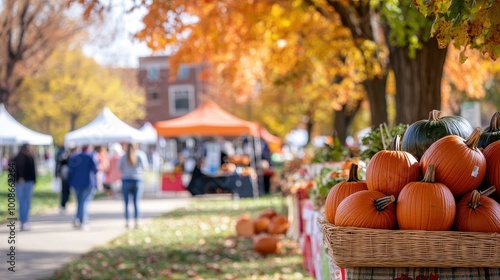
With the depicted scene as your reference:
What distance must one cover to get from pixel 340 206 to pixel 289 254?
28.6 ft

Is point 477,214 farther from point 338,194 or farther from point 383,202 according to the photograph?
point 338,194

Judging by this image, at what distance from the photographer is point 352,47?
18.4m

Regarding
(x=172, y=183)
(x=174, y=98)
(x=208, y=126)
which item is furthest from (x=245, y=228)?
(x=174, y=98)

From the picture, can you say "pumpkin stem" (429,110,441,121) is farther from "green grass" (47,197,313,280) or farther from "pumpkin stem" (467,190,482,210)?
"green grass" (47,197,313,280)

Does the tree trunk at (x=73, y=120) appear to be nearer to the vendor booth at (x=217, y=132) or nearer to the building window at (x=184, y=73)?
the building window at (x=184, y=73)

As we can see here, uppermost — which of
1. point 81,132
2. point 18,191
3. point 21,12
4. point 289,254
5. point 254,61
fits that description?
point 21,12

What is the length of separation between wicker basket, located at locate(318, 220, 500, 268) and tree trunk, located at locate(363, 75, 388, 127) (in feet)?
34.8

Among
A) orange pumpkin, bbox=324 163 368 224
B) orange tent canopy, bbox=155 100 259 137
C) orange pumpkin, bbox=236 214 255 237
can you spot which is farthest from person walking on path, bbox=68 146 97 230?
orange pumpkin, bbox=324 163 368 224

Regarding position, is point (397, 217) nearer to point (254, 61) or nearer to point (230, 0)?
point (230, 0)

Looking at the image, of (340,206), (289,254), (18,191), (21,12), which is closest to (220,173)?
(21,12)

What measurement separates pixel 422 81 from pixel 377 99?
12.0ft

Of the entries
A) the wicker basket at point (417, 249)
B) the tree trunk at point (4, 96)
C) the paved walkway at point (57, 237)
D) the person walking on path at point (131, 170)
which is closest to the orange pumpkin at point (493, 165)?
the wicker basket at point (417, 249)

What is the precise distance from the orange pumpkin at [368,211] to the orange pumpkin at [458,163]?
330 millimetres

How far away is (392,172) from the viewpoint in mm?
4473
